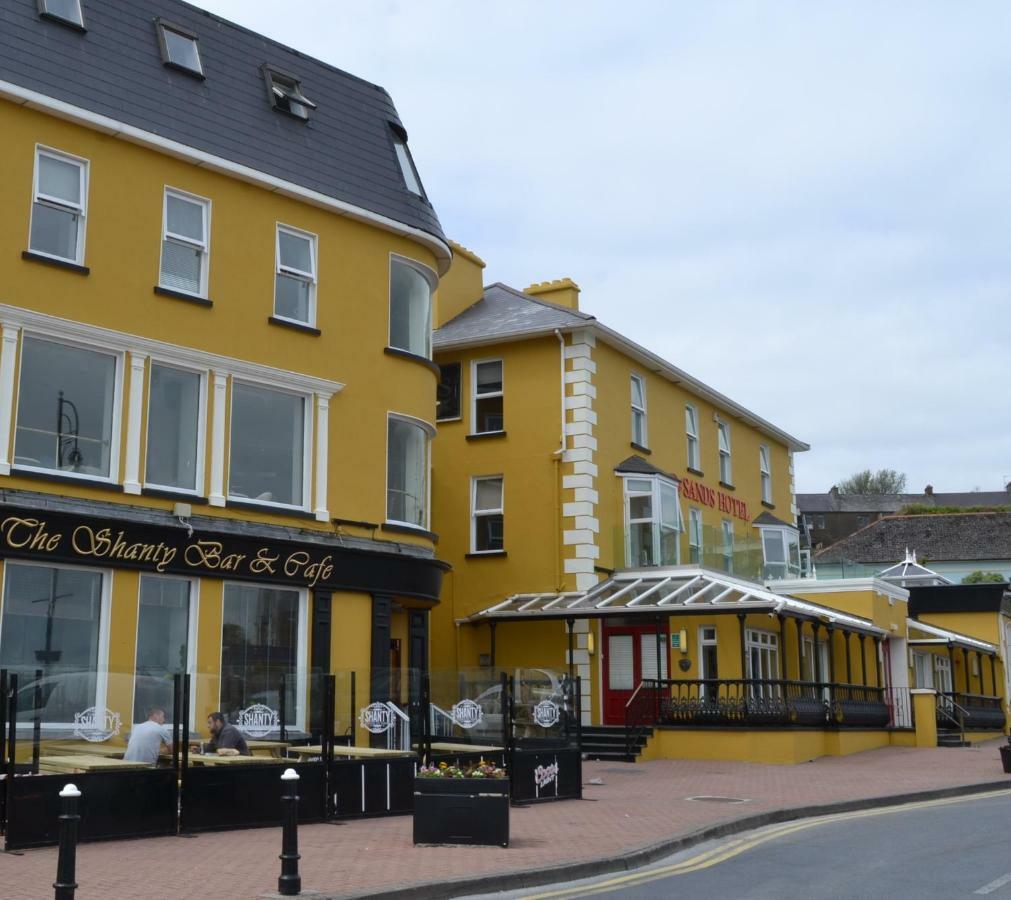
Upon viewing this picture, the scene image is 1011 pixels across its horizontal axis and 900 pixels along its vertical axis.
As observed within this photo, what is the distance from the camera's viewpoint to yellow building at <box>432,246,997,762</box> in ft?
88.5

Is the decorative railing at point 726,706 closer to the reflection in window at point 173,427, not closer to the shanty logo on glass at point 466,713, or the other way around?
the shanty logo on glass at point 466,713

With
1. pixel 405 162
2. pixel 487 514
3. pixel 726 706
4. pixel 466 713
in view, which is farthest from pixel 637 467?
pixel 466 713

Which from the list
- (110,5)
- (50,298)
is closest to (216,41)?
(110,5)

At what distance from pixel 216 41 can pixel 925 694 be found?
2277cm

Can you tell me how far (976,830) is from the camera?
14.4 metres

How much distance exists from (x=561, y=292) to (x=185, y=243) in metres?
14.5

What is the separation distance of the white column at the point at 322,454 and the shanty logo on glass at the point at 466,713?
477cm

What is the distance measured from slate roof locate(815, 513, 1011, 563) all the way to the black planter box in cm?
6608

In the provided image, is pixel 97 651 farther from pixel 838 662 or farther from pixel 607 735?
pixel 838 662

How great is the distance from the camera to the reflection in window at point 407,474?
76.1 feet

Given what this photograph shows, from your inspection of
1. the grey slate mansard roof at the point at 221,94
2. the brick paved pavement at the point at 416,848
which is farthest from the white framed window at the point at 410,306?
the brick paved pavement at the point at 416,848

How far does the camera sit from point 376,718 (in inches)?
667

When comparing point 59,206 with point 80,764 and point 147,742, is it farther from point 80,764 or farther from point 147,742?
point 80,764

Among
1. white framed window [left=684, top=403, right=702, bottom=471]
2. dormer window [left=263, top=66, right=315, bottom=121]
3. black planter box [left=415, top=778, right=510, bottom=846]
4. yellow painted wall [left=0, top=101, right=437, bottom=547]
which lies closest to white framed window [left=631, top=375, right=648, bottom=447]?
white framed window [left=684, top=403, right=702, bottom=471]
